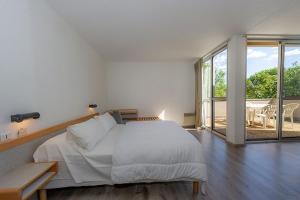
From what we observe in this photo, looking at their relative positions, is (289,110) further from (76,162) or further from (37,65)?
(37,65)

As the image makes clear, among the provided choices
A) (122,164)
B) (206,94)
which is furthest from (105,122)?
(206,94)

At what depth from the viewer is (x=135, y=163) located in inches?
78.7

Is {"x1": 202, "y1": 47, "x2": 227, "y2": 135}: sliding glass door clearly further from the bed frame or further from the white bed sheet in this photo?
the white bed sheet

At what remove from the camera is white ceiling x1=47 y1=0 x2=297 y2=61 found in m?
2.41

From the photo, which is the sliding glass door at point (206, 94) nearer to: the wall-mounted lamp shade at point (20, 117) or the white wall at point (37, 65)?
the white wall at point (37, 65)

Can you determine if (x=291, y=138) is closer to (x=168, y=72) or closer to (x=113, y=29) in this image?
(x=168, y=72)

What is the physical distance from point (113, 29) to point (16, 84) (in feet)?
6.73

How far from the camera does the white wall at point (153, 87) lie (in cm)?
620

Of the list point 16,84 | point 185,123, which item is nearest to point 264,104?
point 185,123

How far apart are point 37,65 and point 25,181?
4.49 feet

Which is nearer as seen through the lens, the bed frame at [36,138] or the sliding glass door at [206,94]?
the bed frame at [36,138]

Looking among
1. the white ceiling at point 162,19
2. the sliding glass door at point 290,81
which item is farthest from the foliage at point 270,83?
the white ceiling at point 162,19

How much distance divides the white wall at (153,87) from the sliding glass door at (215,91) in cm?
54

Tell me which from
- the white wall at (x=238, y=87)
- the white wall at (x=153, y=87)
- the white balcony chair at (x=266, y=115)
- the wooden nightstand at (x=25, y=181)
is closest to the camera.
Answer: the wooden nightstand at (x=25, y=181)
